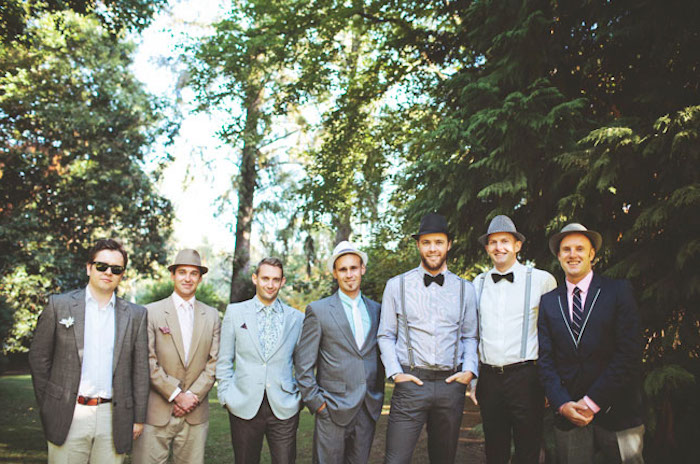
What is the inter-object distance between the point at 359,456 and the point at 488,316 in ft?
5.06

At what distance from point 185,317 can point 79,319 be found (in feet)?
2.74

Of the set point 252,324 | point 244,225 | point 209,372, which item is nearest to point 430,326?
point 252,324

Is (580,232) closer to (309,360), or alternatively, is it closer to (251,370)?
(309,360)

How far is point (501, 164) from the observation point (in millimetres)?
6164

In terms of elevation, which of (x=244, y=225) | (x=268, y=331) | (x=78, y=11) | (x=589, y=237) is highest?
(x=78, y=11)

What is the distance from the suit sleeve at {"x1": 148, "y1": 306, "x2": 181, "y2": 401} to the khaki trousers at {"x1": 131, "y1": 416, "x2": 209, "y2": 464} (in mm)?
263

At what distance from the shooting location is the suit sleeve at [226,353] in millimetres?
4105

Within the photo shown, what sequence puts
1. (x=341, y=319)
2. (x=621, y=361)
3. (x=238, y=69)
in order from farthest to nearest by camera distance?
(x=238, y=69)
(x=341, y=319)
(x=621, y=361)

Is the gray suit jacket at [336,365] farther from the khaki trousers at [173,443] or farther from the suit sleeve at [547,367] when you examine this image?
the suit sleeve at [547,367]

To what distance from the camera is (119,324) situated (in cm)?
384

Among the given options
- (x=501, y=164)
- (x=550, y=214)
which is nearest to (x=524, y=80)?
(x=501, y=164)

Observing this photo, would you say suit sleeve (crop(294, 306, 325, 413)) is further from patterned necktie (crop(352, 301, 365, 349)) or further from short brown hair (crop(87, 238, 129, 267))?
short brown hair (crop(87, 238, 129, 267))

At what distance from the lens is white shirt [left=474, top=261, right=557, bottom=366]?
387cm

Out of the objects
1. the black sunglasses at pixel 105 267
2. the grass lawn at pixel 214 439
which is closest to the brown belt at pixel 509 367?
the black sunglasses at pixel 105 267
